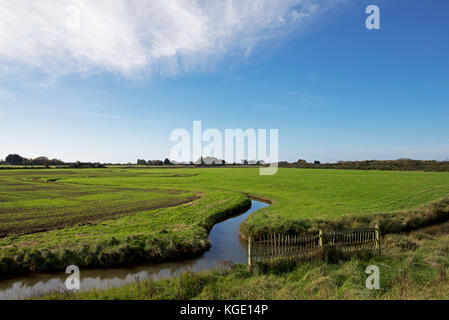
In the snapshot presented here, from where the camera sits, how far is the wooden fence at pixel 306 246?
475 inches

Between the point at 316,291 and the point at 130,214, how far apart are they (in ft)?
70.4

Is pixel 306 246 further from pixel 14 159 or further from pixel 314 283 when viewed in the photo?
pixel 14 159

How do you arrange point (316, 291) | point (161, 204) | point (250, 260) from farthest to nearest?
1. point (161, 204)
2. point (250, 260)
3. point (316, 291)

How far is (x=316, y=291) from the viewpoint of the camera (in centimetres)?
892

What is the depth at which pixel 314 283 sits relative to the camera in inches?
367

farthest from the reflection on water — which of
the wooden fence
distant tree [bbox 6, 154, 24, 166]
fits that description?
distant tree [bbox 6, 154, 24, 166]

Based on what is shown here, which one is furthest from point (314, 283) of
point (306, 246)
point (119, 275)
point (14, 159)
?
point (14, 159)

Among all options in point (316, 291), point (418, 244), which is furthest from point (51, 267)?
point (418, 244)

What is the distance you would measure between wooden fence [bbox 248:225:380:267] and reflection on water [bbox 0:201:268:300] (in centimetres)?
333

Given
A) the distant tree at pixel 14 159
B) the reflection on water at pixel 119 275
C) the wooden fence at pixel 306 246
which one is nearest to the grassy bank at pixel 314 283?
the wooden fence at pixel 306 246

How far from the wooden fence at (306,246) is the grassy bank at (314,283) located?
696 mm

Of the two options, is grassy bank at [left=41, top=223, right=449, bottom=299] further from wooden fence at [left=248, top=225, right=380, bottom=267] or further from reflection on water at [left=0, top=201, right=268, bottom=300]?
reflection on water at [left=0, top=201, right=268, bottom=300]

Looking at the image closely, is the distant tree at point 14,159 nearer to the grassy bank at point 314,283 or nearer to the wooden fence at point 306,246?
the grassy bank at point 314,283

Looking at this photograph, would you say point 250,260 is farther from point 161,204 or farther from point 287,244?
point 161,204
